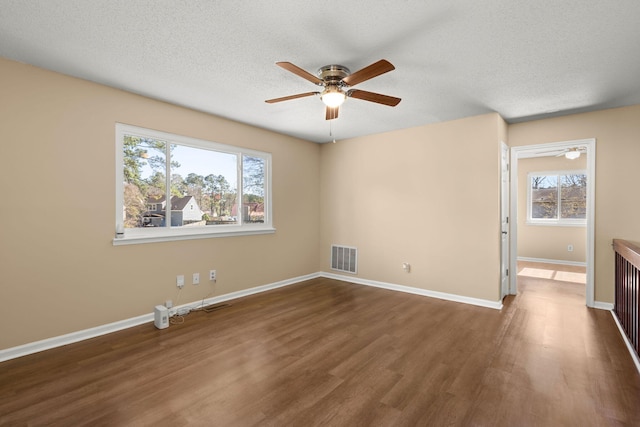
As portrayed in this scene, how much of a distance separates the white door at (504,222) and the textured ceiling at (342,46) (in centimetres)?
91

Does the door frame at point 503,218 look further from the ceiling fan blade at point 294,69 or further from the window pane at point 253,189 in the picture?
the window pane at point 253,189

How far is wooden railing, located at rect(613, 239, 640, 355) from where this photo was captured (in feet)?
8.15

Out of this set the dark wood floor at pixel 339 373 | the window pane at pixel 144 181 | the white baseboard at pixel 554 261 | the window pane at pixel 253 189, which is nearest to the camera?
the dark wood floor at pixel 339 373

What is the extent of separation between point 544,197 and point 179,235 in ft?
25.1

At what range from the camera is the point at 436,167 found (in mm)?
4281

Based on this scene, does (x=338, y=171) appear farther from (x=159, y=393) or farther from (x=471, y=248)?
(x=159, y=393)

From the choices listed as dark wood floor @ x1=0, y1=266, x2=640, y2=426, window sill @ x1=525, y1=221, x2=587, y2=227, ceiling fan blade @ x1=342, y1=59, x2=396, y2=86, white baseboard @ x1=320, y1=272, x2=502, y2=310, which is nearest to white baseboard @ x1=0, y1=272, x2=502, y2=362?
white baseboard @ x1=320, y1=272, x2=502, y2=310

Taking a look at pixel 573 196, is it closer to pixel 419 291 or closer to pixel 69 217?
pixel 419 291

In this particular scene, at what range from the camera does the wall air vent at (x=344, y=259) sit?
5176mm

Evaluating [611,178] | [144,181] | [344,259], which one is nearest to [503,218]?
[611,178]

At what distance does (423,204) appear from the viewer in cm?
440

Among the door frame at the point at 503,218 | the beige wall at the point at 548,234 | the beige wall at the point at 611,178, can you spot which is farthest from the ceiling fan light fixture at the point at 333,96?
the beige wall at the point at 548,234

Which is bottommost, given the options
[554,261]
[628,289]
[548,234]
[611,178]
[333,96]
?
[554,261]

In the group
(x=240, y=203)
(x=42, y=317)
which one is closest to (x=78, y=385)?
(x=42, y=317)
